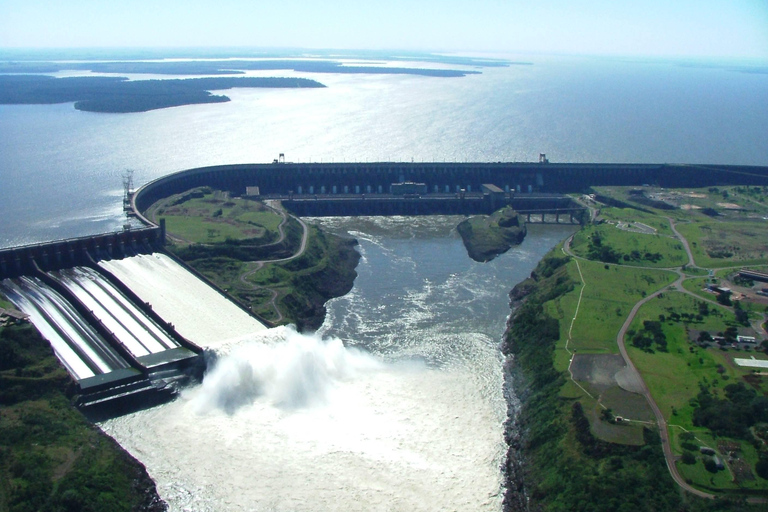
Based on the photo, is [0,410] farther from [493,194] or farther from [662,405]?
[493,194]

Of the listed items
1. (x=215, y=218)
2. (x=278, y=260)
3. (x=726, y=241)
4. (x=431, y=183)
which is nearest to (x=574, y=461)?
(x=278, y=260)

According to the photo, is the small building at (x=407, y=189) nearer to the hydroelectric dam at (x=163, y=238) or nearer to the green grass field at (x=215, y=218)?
the hydroelectric dam at (x=163, y=238)

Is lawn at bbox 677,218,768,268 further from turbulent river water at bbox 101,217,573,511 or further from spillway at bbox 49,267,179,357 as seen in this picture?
spillway at bbox 49,267,179,357

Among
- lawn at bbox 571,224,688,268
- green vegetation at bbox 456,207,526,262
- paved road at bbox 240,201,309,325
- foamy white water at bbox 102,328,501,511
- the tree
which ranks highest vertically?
the tree

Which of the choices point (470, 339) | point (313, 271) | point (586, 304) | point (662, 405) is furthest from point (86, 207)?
point (662, 405)

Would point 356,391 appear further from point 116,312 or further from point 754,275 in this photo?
point 754,275

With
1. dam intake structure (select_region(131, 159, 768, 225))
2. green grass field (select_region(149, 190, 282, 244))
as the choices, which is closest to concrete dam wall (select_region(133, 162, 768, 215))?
dam intake structure (select_region(131, 159, 768, 225))
